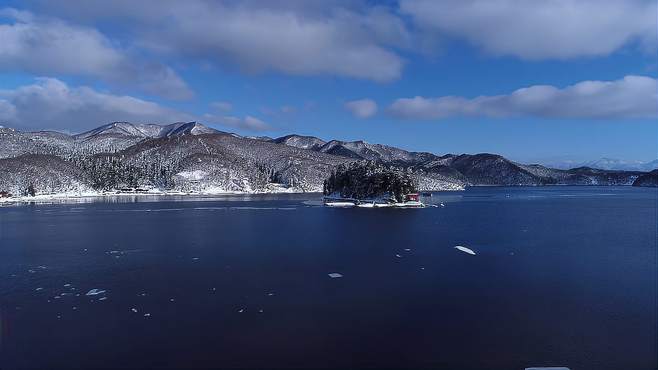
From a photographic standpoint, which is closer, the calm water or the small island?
the calm water

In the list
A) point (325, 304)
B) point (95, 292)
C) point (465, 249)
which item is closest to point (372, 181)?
point (465, 249)

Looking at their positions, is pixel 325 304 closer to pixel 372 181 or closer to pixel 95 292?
pixel 95 292

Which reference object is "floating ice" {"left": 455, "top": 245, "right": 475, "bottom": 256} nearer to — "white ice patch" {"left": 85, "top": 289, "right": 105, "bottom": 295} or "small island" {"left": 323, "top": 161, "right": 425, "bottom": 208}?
"white ice patch" {"left": 85, "top": 289, "right": 105, "bottom": 295}

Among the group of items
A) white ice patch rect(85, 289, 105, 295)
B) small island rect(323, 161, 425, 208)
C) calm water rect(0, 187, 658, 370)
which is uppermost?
small island rect(323, 161, 425, 208)

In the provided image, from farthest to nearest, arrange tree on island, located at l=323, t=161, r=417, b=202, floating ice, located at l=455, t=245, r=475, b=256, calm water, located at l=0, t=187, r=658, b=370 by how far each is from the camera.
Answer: tree on island, located at l=323, t=161, r=417, b=202 < floating ice, located at l=455, t=245, r=475, b=256 < calm water, located at l=0, t=187, r=658, b=370

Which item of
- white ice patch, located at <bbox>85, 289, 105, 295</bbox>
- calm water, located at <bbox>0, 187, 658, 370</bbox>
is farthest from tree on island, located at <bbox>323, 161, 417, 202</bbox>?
white ice patch, located at <bbox>85, 289, 105, 295</bbox>

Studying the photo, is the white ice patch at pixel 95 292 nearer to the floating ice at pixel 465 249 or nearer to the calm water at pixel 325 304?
the calm water at pixel 325 304

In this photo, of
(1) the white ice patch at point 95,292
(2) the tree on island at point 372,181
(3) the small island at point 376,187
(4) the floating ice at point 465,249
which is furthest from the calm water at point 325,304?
(2) the tree on island at point 372,181
